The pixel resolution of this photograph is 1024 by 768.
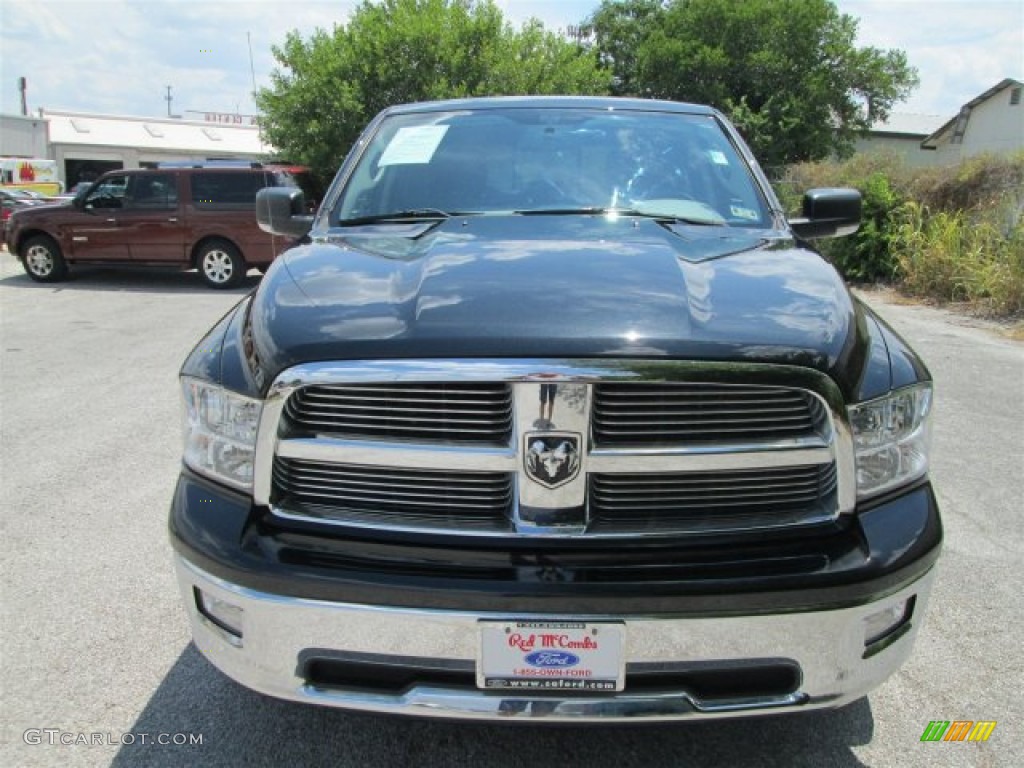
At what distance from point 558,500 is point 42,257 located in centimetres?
1429

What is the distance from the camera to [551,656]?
1.84 m

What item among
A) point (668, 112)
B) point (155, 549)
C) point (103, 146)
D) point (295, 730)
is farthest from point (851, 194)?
point (103, 146)

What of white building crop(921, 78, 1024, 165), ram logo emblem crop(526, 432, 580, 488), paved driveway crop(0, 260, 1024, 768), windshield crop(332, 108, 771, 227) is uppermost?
white building crop(921, 78, 1024, 165)

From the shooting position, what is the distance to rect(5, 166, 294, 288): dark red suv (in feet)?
43.1

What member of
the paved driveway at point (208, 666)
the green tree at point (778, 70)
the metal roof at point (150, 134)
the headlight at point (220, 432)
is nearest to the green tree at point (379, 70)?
the paved driveway at point (208, 666)

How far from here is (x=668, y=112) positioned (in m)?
3.70

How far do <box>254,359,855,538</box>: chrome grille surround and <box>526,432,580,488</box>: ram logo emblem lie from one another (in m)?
0.01

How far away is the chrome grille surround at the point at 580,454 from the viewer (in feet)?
6.12

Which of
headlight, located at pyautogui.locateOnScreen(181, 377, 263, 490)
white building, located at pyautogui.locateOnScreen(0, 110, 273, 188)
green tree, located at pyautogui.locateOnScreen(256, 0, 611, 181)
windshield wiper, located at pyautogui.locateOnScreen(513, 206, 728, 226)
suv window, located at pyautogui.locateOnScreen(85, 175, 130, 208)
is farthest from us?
white building, located at pyautogui.locateOnScreen(0, 110, 273, 188)

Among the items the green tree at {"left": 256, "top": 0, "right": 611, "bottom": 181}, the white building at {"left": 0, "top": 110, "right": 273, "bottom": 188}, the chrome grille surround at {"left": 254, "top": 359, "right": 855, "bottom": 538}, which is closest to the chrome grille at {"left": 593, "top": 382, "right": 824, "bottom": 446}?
the chrome grille surround at {"left": 254, "top": 359, "right": 855, "bottom": 538}

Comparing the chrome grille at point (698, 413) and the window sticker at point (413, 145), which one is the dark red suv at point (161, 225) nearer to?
the window sticker at point (413, 145)

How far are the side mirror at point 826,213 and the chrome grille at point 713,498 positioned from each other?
1.79m

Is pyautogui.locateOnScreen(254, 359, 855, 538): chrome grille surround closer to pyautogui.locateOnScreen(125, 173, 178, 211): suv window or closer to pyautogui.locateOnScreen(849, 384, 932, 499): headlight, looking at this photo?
pyautogui.locateOnScreen(849, 384, 932, 499): headlight

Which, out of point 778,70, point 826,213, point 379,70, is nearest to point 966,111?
point 778,70
